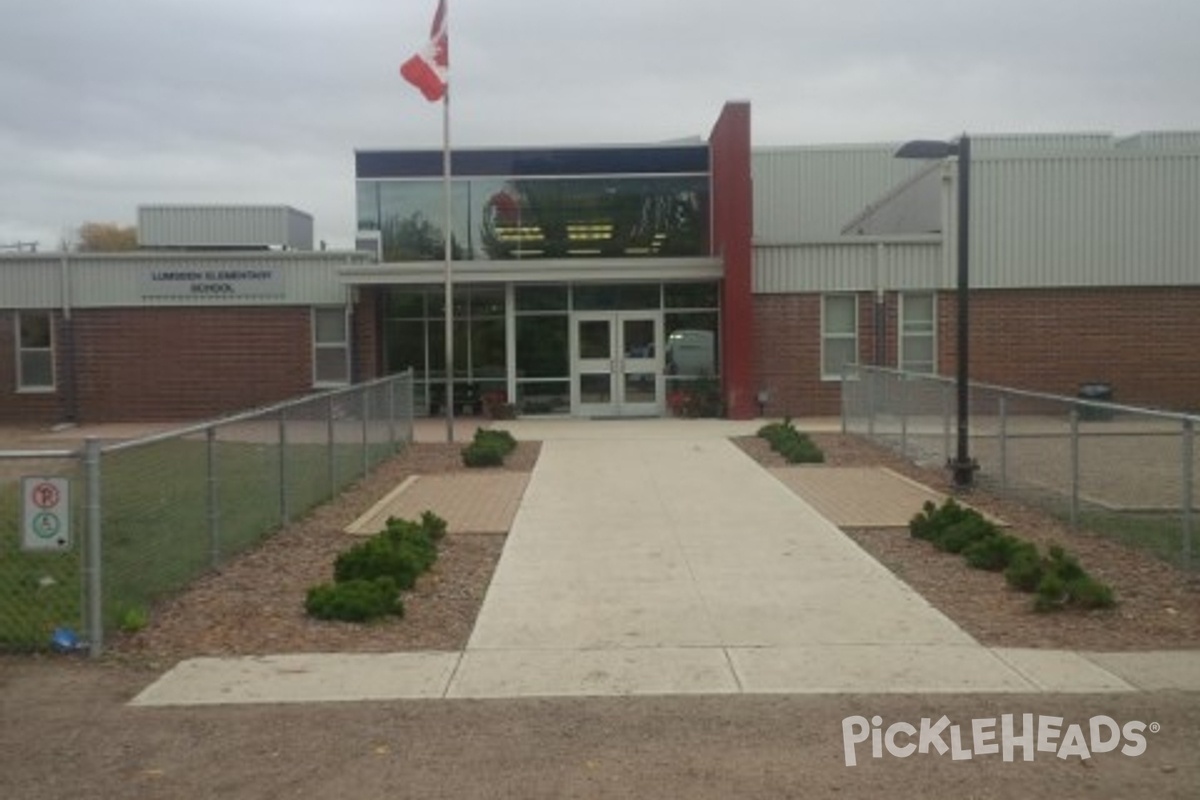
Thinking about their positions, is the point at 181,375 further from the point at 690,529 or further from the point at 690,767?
the point at 690,767

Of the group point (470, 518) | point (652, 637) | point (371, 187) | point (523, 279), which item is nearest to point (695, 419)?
point (523, 279)

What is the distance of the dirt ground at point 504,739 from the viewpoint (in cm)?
554

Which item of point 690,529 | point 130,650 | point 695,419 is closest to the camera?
point 130,650

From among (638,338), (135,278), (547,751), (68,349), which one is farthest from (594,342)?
(547,751)

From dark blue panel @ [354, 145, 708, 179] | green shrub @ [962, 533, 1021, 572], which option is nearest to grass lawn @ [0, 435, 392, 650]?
green shrub @ [962, 533, 1021, 572]

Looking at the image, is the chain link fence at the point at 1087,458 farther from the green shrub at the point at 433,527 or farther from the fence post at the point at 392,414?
the fence post at the point at 392,414

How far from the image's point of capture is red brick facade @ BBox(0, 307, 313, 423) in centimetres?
2908

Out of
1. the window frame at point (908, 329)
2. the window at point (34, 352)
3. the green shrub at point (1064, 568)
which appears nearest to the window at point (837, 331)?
the window frame at point (908, 329)

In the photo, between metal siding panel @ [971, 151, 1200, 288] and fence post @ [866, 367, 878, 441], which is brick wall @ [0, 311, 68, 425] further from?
metal siding panel @ [971, 151, 1200, 288]

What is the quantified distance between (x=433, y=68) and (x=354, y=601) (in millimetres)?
15790

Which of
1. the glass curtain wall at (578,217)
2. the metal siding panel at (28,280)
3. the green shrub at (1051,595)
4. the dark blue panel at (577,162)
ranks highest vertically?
the dark blue panel at (577,162)

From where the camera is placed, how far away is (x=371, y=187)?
33.1 metres

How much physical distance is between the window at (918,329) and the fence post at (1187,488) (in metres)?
18.1

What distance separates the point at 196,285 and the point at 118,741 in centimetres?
2397
